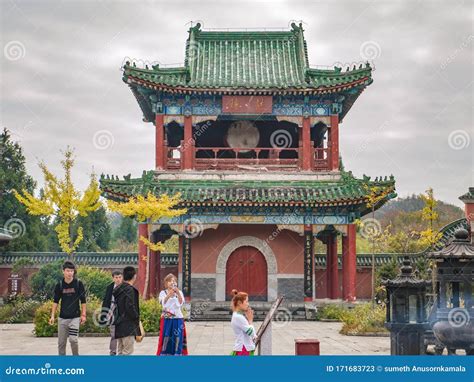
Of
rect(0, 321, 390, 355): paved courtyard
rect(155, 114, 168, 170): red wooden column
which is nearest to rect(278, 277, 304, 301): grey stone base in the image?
rect(0, 321, 390, 355): paved courtyard

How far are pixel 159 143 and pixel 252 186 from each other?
3.73m

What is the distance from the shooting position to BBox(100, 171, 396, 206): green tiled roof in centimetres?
2203

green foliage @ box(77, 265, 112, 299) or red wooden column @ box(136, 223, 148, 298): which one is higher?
red wooden column @ box(136, 223, 148, 298)

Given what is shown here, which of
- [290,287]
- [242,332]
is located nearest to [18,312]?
[290,287]

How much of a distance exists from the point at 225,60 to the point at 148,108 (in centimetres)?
364

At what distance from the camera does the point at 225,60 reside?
25.9 m

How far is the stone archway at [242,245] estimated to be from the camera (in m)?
23.4

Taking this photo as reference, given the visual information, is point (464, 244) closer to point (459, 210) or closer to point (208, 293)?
point (208, 293)

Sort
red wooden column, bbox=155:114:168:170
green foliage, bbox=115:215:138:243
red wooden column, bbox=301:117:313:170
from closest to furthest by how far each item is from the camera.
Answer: red wooden column, bbox=155:114:168:170, red wooden column, bbox=301:117:313:170, green foliage, bbox=115:215:138:243

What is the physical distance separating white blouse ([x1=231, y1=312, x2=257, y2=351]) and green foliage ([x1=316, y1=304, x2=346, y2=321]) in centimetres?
1371

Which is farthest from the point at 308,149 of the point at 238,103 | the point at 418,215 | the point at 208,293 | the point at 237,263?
the point at 418,215

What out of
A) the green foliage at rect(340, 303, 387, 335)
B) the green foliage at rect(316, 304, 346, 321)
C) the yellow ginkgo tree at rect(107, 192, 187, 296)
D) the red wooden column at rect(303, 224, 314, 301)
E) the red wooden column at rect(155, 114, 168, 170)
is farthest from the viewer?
the red wooden column at rect(155, 114, 168, 170)

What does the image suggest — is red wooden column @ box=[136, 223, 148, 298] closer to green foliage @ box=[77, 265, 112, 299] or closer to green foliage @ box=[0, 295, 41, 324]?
green foliage @ box=[77, 265, 112, 299]
